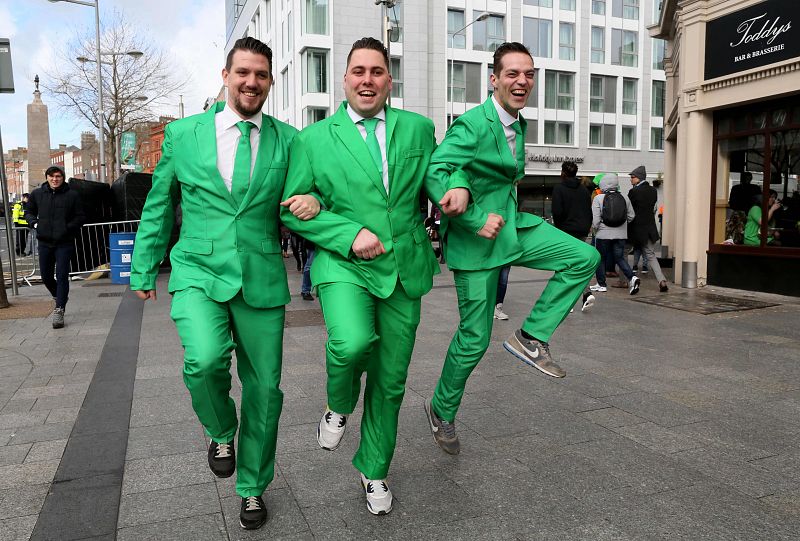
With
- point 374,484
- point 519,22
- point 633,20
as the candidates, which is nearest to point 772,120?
point 374,484

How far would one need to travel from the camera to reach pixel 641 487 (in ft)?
10.6

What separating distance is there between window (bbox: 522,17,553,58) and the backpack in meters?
33.1

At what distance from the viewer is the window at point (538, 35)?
41625mm

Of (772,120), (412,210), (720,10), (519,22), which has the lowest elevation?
(412,210)

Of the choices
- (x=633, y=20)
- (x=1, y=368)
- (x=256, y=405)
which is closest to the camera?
(x=256, y=405)

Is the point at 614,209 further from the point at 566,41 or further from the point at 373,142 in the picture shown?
the point at 566,41

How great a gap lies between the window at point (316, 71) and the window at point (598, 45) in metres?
17.4

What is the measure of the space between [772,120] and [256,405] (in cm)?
1016

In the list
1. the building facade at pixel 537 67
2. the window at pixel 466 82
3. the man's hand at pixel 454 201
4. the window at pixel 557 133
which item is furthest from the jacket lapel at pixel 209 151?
the window at pixel 557 133

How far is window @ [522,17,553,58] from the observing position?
4162 centimetres

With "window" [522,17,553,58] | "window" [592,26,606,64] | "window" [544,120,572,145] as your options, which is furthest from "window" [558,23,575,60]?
"window" [544,120,572,145]

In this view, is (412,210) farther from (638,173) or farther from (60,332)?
(638,173)

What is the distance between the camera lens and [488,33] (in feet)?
134

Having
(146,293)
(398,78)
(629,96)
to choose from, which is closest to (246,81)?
(146,293)
